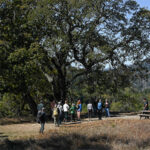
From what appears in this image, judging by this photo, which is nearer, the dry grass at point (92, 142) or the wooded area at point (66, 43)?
the dry grass at point (92, 142)

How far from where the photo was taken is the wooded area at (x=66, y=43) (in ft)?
80.9

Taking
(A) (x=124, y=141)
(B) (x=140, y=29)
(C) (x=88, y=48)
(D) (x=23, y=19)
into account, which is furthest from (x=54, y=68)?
(A) (x=124, y=141)

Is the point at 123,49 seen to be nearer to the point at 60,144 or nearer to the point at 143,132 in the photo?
the point at 143,132

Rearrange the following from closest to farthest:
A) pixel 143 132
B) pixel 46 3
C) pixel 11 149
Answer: pixel 11 149
pixel 143 132
pixel 46 3

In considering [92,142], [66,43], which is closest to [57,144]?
[92,142]

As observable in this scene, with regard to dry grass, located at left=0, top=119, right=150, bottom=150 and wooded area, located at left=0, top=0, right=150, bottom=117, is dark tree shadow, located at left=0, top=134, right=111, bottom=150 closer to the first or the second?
dry grass, located at left=0, top=119, right=150, bottom=150

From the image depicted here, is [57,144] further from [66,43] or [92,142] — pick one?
[66,43]

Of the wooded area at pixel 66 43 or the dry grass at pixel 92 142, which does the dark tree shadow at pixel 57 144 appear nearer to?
the dry grass at pixel 92 142

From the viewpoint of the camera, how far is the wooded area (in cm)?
2466

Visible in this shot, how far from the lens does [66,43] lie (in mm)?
26594

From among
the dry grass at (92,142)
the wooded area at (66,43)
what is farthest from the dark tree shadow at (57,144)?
the wooded area at (66,43)

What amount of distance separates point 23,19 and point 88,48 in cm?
679

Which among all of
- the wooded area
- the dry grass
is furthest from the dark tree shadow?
the wooded area

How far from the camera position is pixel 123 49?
28125 mm
